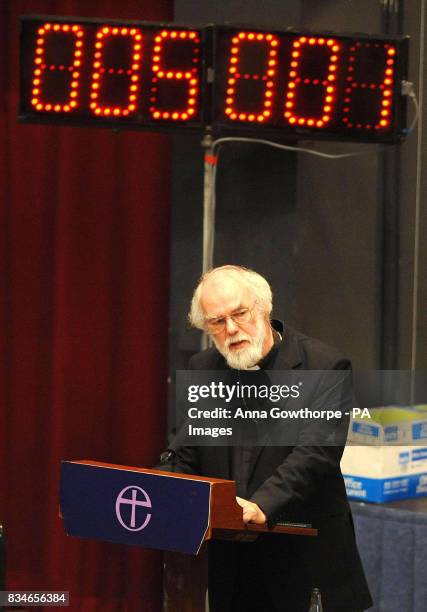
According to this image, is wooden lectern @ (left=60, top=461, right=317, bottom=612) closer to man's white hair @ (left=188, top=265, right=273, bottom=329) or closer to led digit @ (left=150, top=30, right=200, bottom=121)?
man's white hair @ (left=188, top=265, right=273, bottom=329)

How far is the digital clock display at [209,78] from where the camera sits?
353 cm

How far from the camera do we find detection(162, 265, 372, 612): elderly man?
8.23ft

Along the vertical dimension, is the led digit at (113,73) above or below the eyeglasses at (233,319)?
above

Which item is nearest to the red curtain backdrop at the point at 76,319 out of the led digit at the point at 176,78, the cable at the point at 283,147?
the cable at the point at 283,147

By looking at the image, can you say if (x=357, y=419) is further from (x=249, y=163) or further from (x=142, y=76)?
(x=142, y=76)

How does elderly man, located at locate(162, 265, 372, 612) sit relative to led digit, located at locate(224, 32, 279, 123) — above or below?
below

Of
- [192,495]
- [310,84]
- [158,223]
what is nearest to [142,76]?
[310,84]

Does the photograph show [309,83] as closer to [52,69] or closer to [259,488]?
[52,69]

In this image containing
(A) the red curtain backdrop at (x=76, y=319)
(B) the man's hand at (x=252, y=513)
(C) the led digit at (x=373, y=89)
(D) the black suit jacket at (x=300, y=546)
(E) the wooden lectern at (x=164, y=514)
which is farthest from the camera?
(A) the red curtain backdrop at (x=76, y=319)

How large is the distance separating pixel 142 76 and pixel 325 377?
1.46 m

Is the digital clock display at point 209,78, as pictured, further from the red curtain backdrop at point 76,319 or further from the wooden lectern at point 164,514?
the wooden lectern at point 164,514

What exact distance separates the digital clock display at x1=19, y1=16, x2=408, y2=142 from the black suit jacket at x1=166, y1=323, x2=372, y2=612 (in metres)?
1.27

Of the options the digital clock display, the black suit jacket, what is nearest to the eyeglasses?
the black suit jacket

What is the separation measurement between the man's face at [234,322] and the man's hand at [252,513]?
0.42 meters
